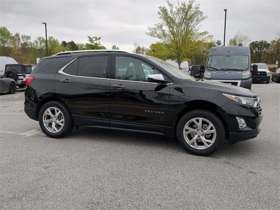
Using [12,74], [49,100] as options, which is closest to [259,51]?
[12,74]

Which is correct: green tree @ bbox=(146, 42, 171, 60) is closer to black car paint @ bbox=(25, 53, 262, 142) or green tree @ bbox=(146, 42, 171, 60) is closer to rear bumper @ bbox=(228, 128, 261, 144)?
black car paint @ bbox=(25, 53, 262, 142)

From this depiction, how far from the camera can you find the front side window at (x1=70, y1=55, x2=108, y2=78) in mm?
5059

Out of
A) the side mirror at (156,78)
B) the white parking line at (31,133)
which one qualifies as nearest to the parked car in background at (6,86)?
the white parking line at (31,133)

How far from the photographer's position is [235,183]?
343 centimetres

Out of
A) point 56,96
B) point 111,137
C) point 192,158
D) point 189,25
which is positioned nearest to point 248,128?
point 192,158

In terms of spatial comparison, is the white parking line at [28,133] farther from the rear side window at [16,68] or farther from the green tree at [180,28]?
the green tree at [180,28]

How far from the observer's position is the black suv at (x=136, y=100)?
429cm

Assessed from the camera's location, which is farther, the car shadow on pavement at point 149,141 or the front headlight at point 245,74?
the front headlight at point 245,74

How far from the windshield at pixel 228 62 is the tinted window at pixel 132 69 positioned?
7.00m

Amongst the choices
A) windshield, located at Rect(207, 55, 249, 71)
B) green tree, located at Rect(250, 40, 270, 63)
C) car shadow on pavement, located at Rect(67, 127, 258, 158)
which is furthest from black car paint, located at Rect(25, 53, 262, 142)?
green tree, located at Rect(250, 40, 270, 63)

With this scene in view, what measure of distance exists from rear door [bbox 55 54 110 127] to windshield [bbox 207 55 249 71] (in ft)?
23.5

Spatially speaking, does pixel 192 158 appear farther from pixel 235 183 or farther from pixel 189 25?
pixel 189 25

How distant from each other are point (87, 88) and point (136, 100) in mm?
1031

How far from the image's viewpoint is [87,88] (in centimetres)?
505
